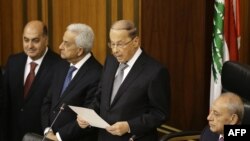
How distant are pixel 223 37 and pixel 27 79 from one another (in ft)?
5.38

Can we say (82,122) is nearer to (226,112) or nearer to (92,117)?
(92,117)

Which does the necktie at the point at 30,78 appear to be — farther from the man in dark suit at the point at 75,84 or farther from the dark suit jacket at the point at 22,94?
the man in dark suit at the point at 75,84

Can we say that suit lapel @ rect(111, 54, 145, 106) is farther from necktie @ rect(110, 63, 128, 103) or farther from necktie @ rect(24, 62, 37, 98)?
necktie @ rect(24, 62, 37, 98)

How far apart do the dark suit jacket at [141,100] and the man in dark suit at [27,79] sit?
90 cm

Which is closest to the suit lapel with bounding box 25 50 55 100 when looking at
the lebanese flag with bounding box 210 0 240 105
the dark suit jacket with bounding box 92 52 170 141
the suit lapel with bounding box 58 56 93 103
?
the suit lapel with bounding box 58 56 93 103

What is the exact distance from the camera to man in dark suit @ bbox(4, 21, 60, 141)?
16.1ft

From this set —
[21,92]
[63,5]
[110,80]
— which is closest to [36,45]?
[21,92]

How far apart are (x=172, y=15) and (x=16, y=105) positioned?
1517 millimetres

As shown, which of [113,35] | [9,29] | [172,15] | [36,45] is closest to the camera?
[113,35]

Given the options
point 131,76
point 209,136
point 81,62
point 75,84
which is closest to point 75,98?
point 75,84

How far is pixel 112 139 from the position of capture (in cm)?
414

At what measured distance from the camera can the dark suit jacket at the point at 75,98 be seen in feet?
14.6

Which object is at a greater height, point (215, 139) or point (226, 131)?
point (226, 131)

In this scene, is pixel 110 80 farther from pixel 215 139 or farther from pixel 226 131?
pixel 226 131
